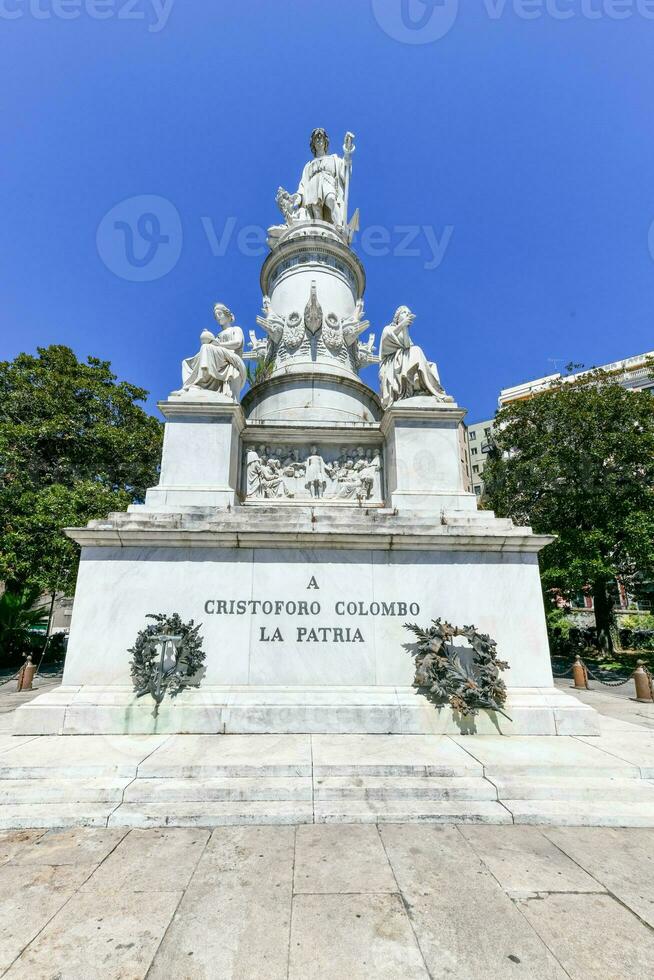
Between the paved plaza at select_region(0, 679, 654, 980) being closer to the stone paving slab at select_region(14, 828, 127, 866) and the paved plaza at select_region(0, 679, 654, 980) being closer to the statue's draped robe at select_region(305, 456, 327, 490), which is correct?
the stone paving slab at select_region(14, 828, 127, 866)

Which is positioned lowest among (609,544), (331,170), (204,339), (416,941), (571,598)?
(416,941)

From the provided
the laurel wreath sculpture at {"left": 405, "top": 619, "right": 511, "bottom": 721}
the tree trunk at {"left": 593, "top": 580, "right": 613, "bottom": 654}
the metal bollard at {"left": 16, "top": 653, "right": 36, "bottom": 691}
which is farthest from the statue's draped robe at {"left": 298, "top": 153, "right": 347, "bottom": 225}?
the tree trunk at {"left": 593, "top": 580, "right": 613, "bottom": 654}

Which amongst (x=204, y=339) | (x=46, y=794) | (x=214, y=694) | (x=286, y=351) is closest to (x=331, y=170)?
(x=286, y=351)

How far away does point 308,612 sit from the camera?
7.38m

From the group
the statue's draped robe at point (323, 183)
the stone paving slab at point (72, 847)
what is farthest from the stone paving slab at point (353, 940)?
the statue's draped robe at point (323, 183)

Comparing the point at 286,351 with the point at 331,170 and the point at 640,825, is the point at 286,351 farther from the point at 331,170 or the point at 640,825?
the point at 640,825

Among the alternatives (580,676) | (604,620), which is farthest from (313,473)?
(604,620)

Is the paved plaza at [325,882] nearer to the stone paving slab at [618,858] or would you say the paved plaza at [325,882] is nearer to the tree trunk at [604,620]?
the stone paving slab at [618,858]

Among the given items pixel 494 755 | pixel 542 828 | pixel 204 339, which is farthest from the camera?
pixel 204 339

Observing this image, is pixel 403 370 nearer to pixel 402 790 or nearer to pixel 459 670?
pixel 459 670

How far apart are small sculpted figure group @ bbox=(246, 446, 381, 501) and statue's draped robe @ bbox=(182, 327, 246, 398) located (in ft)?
4.96

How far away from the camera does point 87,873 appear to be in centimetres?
354

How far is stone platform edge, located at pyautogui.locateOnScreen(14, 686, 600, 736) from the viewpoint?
6.45 metres

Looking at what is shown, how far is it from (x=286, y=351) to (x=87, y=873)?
475 inches
